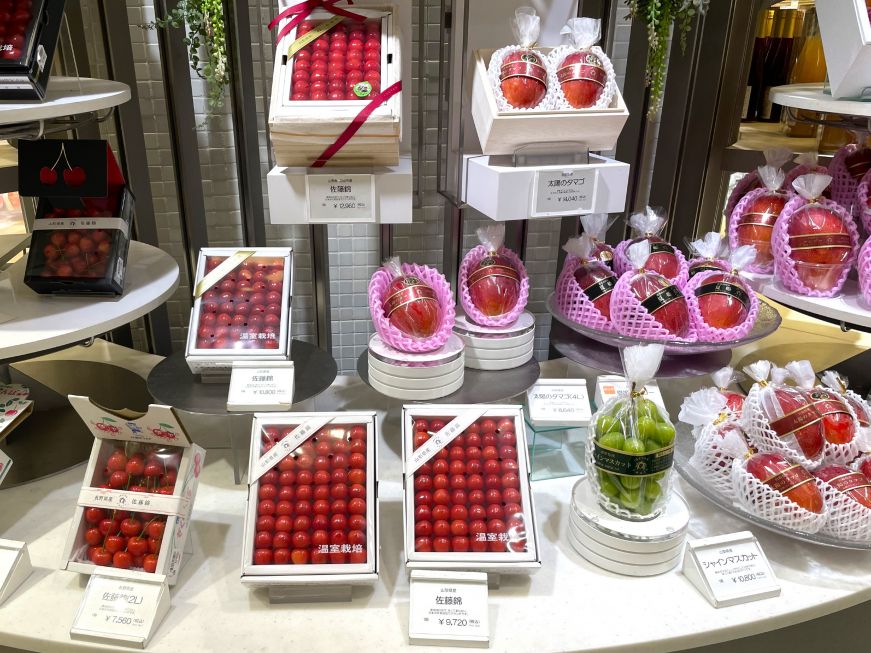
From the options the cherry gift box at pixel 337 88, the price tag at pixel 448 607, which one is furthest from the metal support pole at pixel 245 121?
the price tag at pixel 448 607

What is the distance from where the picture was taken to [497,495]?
1289mm

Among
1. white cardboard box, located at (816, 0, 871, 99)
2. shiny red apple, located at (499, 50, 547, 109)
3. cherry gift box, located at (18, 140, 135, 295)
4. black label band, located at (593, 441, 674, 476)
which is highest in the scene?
white cardboard box, located at (816, 0, 871, 99)

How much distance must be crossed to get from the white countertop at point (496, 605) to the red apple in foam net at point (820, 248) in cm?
55

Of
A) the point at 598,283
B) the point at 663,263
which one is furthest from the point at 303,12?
the point at 663,263

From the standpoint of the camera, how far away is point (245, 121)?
1820mm

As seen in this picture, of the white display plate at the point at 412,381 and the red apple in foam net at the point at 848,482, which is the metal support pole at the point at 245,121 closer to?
the white display plate at the point at 412,381

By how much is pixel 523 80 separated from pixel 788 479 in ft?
2.99

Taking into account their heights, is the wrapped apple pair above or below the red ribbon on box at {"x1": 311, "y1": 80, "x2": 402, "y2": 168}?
above

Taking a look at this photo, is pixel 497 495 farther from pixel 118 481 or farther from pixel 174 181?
pixel 174 181

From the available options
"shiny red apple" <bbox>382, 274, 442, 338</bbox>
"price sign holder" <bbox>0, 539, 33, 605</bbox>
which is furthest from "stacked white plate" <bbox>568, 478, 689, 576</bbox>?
"price sign holder" <bbox>0, 539, 33, 605</bbox>

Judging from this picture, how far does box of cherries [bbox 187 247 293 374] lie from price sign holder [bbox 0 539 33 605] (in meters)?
0.46

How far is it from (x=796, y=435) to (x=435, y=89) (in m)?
1.23

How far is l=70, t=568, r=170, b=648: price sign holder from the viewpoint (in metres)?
1.14

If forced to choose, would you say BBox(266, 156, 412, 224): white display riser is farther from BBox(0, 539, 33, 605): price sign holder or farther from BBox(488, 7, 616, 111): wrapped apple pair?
BBox(0, 539, 33, 605): price sign holder
